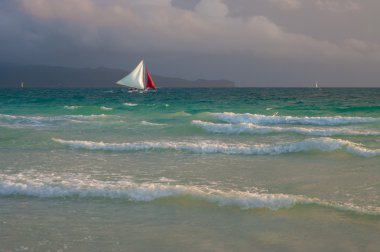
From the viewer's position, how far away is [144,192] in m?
8.41

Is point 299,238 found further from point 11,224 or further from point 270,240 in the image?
point 11,224

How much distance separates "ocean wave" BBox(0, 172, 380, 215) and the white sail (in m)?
49.7

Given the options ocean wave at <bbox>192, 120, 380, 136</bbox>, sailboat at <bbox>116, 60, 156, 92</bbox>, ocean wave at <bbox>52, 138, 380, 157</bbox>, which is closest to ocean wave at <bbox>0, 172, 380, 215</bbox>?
ocean wave at <bbox>52, 138, 380, 157</bbox>

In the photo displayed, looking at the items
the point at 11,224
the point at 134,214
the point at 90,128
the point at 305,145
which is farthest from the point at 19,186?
the point at 90,128

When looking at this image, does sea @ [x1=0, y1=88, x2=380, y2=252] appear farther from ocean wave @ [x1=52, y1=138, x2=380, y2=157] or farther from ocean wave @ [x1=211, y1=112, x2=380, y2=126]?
ocean wave @ [x1=211, y1=112, x2=380, y2=126]

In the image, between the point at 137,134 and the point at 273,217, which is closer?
the point at 273,217

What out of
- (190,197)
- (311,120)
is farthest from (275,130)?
(190,197)

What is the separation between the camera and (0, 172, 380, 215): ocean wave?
766 cm

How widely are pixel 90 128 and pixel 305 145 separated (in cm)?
1185

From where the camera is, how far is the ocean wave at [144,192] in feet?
25.1

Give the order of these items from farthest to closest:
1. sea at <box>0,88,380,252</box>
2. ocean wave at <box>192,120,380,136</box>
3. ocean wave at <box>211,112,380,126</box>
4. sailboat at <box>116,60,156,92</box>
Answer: sailboat at <box>116,60,156,92</box> → ocean wave at <box>211,112,380,126</box> → ocean wave at <box>192,120,380,136</box> → sea at <box>0,88,380,252</box>

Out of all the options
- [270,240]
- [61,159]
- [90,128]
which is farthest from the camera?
[90,128]

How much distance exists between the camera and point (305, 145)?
13969 millimetres

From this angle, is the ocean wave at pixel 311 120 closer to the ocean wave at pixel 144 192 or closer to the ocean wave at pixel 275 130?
the ocean wave at pixel 275 130
